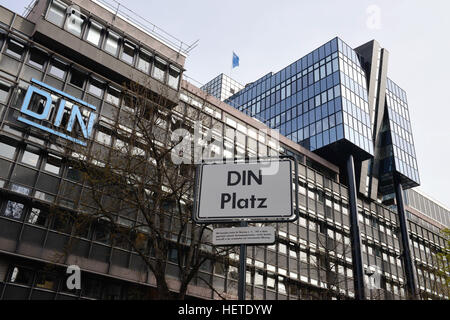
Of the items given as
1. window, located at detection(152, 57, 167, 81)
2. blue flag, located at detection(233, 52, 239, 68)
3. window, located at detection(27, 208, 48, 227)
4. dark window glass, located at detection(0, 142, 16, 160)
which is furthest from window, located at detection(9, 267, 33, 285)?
blue flag, located at detection(233, 52, 239, 68)

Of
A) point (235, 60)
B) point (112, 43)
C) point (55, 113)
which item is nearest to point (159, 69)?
point (112, 43)

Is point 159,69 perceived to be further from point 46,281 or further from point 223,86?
point 223,86

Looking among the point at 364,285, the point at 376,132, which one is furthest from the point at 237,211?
the point at 376,132

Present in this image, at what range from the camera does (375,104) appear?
6131 centimetres

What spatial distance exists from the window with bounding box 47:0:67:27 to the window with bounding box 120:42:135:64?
4.99m

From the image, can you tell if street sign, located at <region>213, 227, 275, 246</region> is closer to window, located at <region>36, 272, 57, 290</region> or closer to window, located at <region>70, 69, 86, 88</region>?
window, located at <region>36, 272, 57, 290</region>

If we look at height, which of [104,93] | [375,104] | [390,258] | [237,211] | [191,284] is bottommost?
[237,211]

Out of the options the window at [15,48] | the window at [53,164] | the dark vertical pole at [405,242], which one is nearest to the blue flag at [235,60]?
the dark vertical pole at [405,242]

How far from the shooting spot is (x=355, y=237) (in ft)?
154

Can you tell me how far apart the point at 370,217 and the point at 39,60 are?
1671 inches

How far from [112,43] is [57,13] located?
440 centimetres

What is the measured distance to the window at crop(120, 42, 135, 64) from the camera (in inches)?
1280

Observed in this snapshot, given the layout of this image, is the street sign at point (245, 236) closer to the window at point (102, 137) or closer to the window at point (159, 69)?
the window at point (102, 137)
